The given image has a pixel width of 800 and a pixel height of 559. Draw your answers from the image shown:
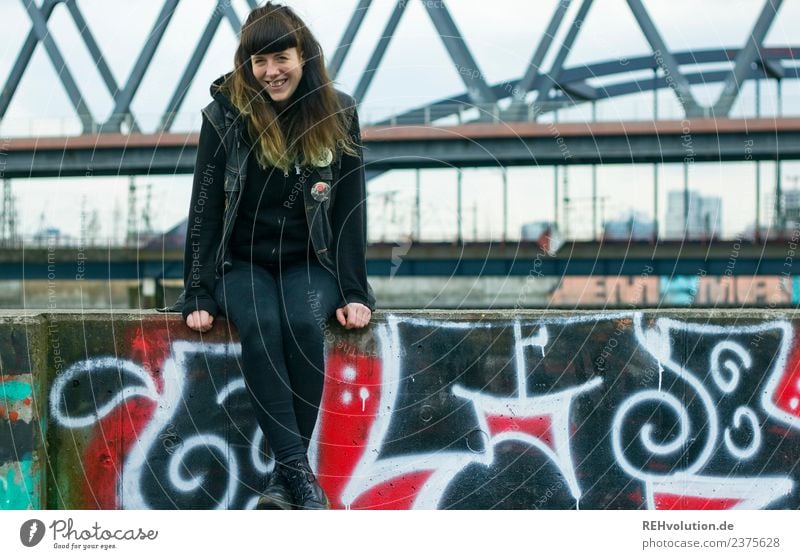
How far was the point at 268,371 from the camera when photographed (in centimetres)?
473

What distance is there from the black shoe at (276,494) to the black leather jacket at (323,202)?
0.78m

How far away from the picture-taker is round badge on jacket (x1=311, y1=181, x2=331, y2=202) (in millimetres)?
4898

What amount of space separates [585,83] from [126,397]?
4696 cm

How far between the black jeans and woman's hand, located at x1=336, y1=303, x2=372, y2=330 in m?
0.11

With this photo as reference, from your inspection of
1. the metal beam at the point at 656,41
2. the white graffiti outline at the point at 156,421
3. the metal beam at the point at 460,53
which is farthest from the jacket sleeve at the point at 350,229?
the metal beam at the point at 656,41

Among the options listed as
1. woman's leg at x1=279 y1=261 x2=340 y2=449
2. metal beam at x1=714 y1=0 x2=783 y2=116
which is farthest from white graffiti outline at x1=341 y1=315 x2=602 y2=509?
metal beam at x1=714 y1=0 x2=783 y2=116

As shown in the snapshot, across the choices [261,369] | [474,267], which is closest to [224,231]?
[261,369]

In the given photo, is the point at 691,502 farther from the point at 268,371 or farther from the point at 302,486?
the point at 268,371

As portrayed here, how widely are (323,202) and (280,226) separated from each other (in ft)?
0.68

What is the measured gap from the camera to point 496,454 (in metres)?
5.29

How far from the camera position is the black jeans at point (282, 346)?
186 inches

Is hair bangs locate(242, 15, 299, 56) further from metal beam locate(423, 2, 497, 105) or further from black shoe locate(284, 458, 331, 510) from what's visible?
metal beam locate(423, 2, 497, 105)

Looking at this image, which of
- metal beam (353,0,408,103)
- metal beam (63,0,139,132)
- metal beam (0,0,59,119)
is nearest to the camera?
metal beam (353,0,408,103)

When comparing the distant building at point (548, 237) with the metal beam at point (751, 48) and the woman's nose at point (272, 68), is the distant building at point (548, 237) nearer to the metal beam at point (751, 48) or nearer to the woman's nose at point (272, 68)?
the metal beam at point (751, 48)
